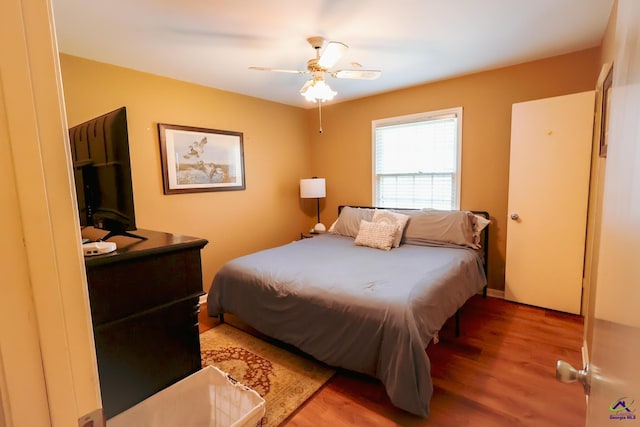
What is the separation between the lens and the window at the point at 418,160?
3555 millimetres

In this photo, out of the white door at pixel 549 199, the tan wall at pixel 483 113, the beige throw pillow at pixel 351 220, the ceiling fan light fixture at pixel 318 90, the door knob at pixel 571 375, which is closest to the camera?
the door knob at pixel 571 375

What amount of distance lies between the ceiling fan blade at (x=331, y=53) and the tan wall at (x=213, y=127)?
1.75 metres

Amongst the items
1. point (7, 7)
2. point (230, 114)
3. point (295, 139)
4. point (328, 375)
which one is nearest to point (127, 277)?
point (7, 7)

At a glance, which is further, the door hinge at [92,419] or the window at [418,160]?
the window at [418,160]

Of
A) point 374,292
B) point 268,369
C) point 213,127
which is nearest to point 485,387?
point 374,292

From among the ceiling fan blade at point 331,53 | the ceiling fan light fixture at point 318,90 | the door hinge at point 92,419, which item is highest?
the ceiling fan blade at point 331,53

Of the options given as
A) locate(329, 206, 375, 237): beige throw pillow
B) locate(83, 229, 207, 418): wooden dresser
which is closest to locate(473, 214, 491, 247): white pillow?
locate(329, 206, 375, 237): beige throw pillow

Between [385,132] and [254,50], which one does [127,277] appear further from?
[385,132]

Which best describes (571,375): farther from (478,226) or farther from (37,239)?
(478,226)

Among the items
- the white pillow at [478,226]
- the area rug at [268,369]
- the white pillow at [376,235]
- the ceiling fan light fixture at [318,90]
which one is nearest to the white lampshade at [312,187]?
the white pillow at [376,235]

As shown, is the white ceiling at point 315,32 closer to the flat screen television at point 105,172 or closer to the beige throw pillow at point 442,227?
the flat screen television at point 105,172

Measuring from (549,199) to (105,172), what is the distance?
3.41m

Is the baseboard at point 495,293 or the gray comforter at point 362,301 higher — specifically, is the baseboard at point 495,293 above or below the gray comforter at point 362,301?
below

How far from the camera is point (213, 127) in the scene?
11.5 ft
